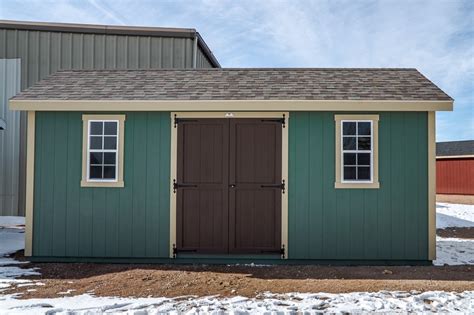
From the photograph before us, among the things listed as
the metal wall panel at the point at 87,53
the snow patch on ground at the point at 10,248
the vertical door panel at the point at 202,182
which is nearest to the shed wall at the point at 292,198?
the vertical door panel at the point at 202,182

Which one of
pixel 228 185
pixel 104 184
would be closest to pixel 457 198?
pixel 228 185

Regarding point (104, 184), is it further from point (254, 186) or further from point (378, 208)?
point (378, 208)

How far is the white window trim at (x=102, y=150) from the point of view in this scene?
300 inches

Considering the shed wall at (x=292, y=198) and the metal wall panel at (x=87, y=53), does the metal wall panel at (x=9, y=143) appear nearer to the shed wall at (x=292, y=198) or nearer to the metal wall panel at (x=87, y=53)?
the metal wall panel at (x=87, y=53)

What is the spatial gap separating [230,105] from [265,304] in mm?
3633

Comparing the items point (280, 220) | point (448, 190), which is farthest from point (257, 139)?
point (448, 190)

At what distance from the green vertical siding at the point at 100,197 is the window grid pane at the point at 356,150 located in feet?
10.3

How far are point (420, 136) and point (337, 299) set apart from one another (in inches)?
144

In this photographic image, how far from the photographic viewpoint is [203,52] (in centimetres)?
1510

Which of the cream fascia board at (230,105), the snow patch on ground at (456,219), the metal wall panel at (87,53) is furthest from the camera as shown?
the snow patch on ground at (456,219)

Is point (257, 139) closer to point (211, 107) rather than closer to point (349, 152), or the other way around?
point (211, 107)

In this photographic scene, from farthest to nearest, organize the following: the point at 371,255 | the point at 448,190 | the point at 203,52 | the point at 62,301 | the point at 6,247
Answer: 1. the point at 448,190
2. the point at 203,52
3. the point at 6,247
4. the point at 371,255
5. the point at 62,301

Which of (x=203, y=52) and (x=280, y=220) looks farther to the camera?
(x=203, y=52)

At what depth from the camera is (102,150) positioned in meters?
7.64
